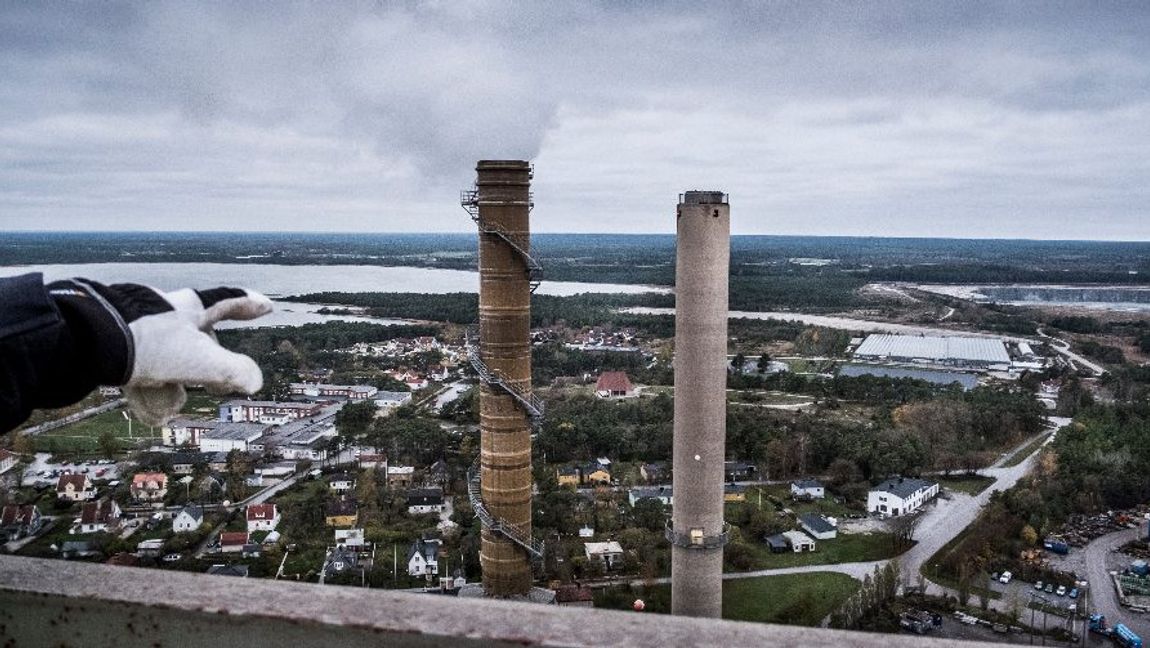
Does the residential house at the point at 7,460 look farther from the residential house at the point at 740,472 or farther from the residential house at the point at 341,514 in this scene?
the residential house at the point at 740,472

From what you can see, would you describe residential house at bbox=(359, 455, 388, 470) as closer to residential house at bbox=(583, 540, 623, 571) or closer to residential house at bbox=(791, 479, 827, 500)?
residential house at bbox=(583, 540, 623, 571)

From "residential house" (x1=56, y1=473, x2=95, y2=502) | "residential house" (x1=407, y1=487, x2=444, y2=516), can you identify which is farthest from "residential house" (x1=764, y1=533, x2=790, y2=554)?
"residential house" (x1=56, y1=473, x2=95, y2=502)

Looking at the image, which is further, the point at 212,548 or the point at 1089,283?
the point at 1089,283

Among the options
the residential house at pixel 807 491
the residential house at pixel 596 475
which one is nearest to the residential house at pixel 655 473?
the residential house at pixel 596 475

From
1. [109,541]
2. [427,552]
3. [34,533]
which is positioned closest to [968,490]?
[427,552]

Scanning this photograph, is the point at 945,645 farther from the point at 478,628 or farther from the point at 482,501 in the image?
the point at 482,501

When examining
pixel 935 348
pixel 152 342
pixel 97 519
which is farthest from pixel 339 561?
pixel 935 348
